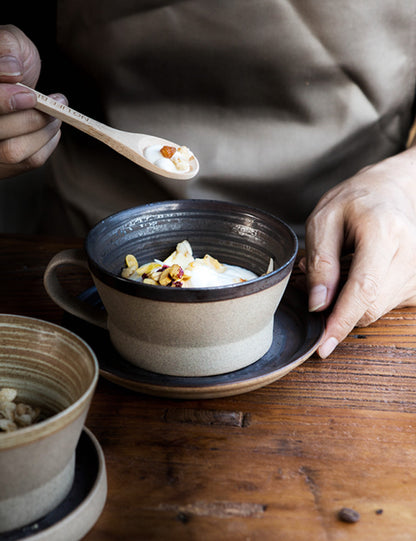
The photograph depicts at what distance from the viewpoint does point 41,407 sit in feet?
1.94

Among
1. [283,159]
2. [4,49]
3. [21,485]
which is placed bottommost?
[283,159]

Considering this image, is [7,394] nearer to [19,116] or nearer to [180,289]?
[180,289]

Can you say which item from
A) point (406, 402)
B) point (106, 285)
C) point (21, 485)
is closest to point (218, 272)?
point (106, 285)

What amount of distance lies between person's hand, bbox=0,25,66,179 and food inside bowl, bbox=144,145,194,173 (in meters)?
0.17

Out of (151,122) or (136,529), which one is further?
(151,122)

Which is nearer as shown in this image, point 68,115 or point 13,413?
point 13,413

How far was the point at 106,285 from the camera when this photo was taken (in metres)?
0.69

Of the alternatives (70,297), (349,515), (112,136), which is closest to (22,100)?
Answer: (112,136)

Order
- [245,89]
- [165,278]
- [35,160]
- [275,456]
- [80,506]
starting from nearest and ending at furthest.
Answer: [80,506] → [275,456] → [165,278] → [35,160] → [245,89]

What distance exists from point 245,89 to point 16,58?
46cm

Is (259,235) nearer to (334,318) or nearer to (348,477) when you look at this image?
(334,318)

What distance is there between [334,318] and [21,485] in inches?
19.3

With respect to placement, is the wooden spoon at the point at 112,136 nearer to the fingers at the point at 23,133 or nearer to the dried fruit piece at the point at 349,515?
the fingers at the point at 23,133

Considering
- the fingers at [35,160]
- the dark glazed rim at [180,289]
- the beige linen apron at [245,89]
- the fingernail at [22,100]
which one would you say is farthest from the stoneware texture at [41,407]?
the beige linen apron at [245,89]
